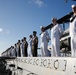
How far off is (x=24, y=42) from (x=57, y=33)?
638 cm

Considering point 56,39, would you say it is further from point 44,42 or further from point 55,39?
point 44,42

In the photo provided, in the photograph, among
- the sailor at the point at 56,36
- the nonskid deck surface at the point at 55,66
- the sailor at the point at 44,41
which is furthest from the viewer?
the sailor at the point at 44,41

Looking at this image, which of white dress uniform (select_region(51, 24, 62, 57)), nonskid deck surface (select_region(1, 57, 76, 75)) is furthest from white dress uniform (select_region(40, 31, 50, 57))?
white dress uniform (select_region(51, 24, 62, 57))

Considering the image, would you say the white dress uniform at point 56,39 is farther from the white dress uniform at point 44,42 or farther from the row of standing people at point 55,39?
the white dress uniform at point 44,42

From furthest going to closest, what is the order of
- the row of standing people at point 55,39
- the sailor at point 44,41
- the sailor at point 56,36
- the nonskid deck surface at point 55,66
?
the sailor at point 44,41 → the sailor at point 56,36 → the row of standing people at point 55,39 → the nonskid deck surface at point 55,66

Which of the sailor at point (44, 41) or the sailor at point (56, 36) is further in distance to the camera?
the sailor at point (44, 41)

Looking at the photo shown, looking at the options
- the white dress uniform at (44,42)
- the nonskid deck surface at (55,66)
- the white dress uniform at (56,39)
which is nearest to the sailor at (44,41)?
the white dress uniform at (44,42)

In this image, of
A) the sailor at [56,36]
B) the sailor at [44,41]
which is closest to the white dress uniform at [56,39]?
the sailor at [56,36]

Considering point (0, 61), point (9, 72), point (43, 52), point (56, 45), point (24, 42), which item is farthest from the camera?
point (0, 61)

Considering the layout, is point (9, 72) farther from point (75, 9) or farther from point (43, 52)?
point (75, 9)

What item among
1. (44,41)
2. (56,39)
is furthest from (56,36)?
(44,41)

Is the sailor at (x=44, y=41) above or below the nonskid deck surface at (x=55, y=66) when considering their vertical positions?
above

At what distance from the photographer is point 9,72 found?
16.2 meters

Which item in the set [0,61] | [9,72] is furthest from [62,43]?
[0,61]
